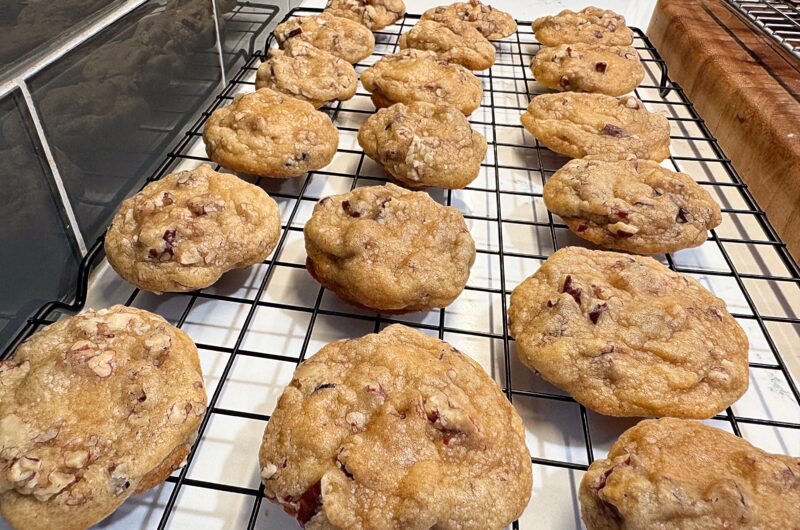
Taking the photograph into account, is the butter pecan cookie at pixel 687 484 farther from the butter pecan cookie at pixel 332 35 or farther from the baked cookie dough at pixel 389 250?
the butter pecan cookie at pixel 332 35

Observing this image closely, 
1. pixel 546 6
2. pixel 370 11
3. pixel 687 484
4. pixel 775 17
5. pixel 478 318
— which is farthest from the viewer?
pixel 546 6

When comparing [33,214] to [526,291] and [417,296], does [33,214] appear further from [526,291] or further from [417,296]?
[526,291]

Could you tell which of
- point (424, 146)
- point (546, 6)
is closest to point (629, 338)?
point (424, 146)

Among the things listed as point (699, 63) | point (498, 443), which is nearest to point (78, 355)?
point (498, 443)

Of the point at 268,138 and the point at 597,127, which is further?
the point at 597,127

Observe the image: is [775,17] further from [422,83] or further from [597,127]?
[422,83]

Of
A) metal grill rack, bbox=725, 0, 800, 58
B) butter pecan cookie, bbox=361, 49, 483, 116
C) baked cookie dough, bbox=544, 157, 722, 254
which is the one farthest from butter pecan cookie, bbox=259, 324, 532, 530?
metal grill rack, bbox=725, 0, 800, 58

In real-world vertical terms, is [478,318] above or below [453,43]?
below
